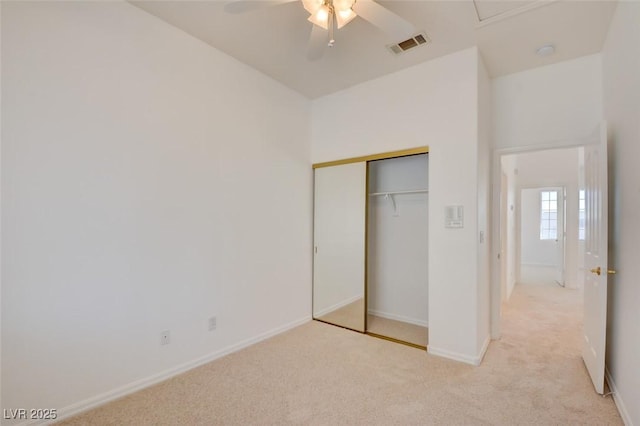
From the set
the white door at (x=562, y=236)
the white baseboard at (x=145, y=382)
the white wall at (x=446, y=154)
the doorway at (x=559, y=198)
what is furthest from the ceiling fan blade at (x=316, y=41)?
the white door at (x=562, y=236)

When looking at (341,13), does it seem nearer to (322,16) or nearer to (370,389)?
(322,16)

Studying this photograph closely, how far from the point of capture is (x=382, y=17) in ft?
5.85

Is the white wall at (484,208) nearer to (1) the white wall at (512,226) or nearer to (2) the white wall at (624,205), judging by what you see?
(2) the white wall at (624,205)

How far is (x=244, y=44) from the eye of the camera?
8.95 feet

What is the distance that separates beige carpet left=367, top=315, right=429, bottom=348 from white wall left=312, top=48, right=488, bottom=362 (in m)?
0.34

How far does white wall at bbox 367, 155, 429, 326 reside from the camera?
3.67 meters

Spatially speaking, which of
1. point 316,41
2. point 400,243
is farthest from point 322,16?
point 400,243

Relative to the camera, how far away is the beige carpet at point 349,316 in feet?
11.5

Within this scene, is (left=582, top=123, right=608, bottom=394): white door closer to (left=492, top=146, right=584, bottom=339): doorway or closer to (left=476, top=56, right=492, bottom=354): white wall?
(left=476, top=56, right=492, bottom=354): white wall

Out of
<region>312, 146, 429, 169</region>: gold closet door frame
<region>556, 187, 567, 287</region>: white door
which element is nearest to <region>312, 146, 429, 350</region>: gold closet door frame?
<region>312, 146, 429, 169</region>: gold closet door frame

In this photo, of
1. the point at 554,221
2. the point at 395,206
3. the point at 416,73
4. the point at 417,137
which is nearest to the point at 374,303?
the point at 395,206

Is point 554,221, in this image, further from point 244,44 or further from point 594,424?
point 244,44

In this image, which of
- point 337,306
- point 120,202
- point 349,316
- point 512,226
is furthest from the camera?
point 512,226

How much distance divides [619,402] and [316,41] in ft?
10.9
